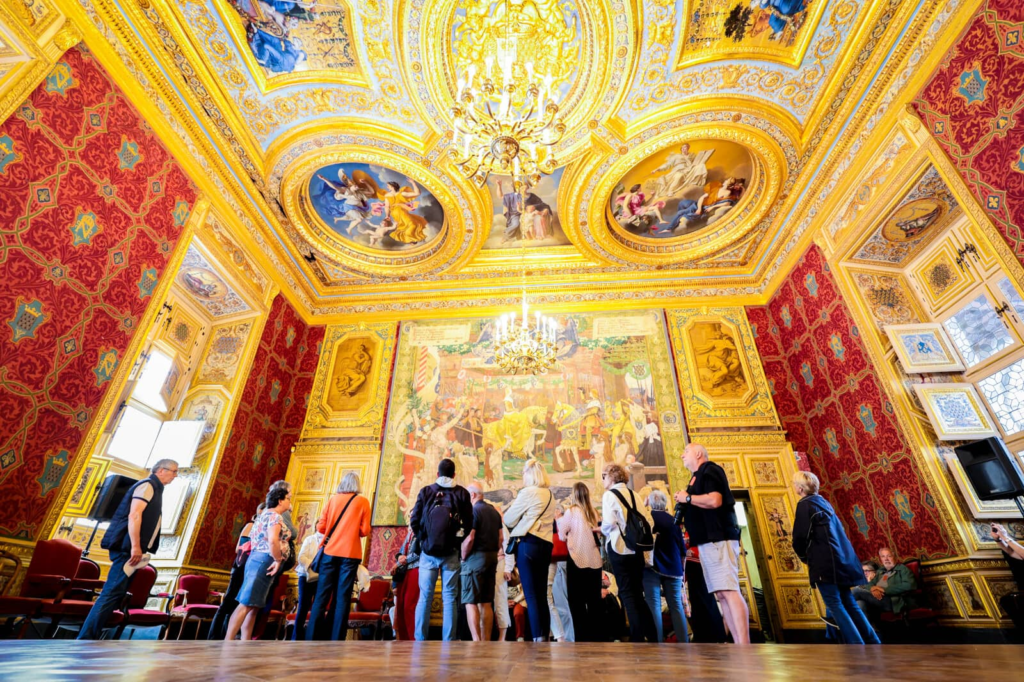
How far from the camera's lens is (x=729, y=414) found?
8281mm

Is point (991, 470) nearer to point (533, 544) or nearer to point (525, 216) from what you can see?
point (533, 544)

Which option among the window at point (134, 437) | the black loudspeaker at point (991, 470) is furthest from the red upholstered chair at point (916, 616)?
the window at point (134, 437)

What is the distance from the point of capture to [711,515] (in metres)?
3.25

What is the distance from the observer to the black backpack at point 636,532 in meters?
3.37

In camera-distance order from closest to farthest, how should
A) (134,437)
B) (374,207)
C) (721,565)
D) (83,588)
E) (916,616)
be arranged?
(721,565), (83,588), (916,616), (134,437), (374,207)

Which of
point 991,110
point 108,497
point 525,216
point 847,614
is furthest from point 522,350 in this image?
point 108,497

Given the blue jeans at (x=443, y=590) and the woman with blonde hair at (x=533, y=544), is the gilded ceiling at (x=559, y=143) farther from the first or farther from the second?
the blue jeans at (x=443, y=590)

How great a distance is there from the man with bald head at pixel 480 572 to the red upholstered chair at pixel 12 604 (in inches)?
137

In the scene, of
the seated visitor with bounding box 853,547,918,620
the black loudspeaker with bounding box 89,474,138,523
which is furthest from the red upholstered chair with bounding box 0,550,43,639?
the seated visitor with bounding box 853,547,918,620

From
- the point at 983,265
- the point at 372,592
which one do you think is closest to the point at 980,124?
the point at 983,265

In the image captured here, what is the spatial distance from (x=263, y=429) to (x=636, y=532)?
7.52 metres

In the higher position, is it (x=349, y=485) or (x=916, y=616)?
(x=349, y=485)

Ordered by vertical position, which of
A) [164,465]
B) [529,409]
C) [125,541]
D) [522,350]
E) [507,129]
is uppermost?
[507,129]

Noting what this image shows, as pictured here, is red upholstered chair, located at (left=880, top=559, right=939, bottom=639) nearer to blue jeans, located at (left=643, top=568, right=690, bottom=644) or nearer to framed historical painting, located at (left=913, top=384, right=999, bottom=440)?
framed historical painting, located at (left=913, top=384, right=999, bottom=440)
